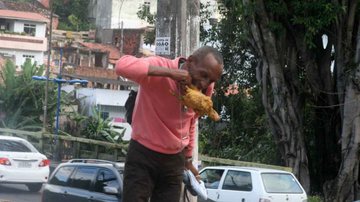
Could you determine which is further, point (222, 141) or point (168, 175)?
point (222, 141)

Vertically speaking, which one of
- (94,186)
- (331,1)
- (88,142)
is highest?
(331,1)

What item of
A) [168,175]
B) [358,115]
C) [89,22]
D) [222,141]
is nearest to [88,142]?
[222,141]

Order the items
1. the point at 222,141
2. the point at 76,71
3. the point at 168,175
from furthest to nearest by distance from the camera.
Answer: the point at 76,71 < the point at 222,141 < the point at 168,175

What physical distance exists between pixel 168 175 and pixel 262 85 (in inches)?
679

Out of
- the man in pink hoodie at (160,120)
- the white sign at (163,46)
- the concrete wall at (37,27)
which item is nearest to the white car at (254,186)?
the white sign at (163,46)

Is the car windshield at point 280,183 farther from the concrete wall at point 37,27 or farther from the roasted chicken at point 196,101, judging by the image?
the concrete wall at point 37,27

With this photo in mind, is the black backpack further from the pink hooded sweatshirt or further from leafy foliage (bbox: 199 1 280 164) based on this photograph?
leafy foliage (bbox: 199 1 280 164)

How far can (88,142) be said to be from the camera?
32.8m

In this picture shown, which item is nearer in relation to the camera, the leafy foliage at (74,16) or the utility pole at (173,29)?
the utility pole at (173,29)

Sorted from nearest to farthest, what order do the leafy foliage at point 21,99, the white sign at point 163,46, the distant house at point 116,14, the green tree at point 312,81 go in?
the white sign at point 163,46, the green tree at point 312,81, the leafy foliage at point 21,99, the distant house at point 116,14

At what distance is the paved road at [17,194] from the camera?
17859 millimetres

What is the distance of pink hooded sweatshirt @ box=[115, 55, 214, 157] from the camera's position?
14.2 ft

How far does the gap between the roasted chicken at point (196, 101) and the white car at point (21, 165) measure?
14.9 meters

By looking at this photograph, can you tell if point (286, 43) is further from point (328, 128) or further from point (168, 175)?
point (168, 175)
